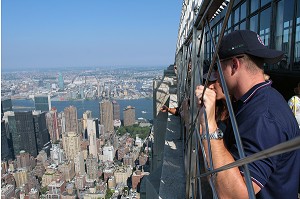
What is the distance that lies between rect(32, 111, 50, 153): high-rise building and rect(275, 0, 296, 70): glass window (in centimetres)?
2848

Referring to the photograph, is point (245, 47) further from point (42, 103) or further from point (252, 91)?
point (42, 103)

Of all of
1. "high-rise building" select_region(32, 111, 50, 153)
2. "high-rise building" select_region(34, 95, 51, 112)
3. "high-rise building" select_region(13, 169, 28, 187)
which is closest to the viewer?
"high-rise building" select_region(13, 169, 28, 187)

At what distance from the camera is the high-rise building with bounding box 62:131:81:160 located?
27.5 m

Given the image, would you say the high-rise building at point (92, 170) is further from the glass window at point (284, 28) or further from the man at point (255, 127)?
the man at point (255, 127)

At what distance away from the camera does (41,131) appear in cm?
2983

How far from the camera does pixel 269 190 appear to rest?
26.3 inches

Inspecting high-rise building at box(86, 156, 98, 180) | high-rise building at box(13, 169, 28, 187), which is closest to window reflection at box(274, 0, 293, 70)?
high-rise building at box(86, 156, 98, 180)

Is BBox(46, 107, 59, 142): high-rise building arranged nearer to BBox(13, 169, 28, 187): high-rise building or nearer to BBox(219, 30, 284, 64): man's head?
BBox(13, 169, 28, 187): high-rise building

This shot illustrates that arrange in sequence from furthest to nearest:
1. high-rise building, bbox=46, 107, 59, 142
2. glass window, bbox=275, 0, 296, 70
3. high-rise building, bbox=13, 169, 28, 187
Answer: high-rise building, bbox=46, 107, 59, 142
high-rise building, bbox=13, 169, 28, 187
glass window, bbox=275, 0, 296, 70

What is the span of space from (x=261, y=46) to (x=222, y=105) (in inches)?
23.5

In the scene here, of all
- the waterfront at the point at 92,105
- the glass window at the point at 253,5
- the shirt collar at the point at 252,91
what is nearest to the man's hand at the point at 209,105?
the shirt collar at the point at 252,91

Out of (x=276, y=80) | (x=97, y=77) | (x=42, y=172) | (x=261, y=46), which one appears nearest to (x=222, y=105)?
(x=261, y=46)

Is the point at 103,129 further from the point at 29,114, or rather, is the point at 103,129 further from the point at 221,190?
the point at 221,190

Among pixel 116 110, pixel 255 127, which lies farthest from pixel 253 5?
pixel 116 110
